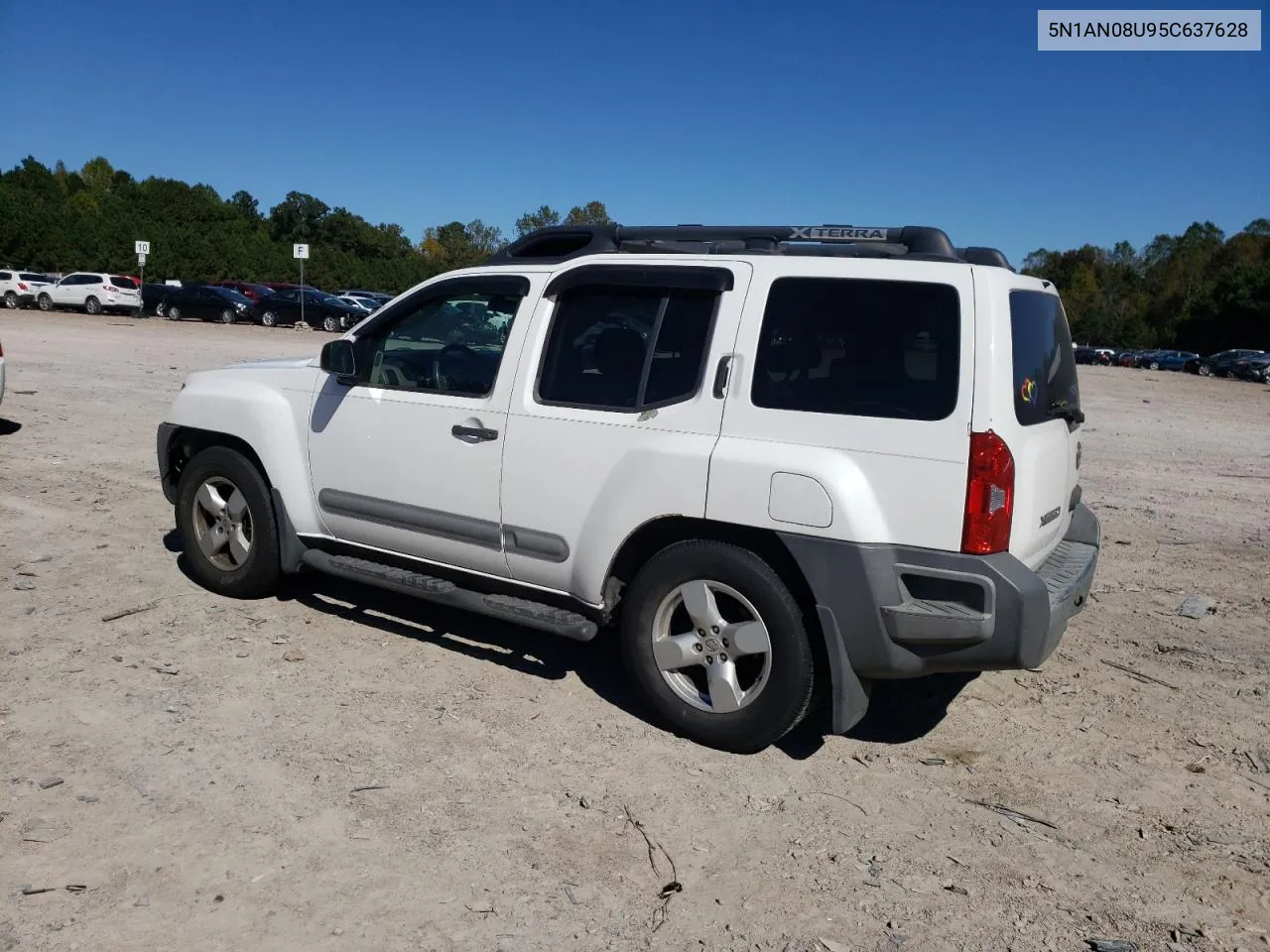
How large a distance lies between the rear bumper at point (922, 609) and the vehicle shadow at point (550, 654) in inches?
26.9

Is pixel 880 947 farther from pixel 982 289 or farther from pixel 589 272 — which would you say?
pixel 589 272

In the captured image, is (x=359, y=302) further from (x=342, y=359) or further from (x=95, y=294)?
(x=342, y=359)

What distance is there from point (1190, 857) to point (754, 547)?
1.84 m

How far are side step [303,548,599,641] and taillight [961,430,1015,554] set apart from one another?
1.65m

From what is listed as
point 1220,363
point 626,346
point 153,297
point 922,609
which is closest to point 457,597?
point 626,346

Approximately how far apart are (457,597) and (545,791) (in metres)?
1.25

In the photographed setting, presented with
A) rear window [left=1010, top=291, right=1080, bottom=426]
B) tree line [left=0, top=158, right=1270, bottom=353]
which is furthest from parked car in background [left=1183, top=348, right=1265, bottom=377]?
rear window [left=1010, top=291, right=1080, bottom=426]

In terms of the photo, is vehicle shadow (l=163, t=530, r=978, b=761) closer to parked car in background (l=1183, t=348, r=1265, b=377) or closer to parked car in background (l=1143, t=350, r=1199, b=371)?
parked car in background (l=1183, t=348, r=1265, b=377)

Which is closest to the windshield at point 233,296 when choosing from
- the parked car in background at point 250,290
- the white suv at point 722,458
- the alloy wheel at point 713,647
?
the parked car in background at point 250,290

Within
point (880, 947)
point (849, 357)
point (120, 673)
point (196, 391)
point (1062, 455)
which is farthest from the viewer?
point (196, 391)

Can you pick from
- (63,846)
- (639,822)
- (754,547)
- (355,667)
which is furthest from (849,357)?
(63,846)

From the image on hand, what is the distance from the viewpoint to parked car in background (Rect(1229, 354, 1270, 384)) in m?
46.1

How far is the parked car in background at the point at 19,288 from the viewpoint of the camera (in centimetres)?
4250

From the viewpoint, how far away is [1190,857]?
3691 mm
